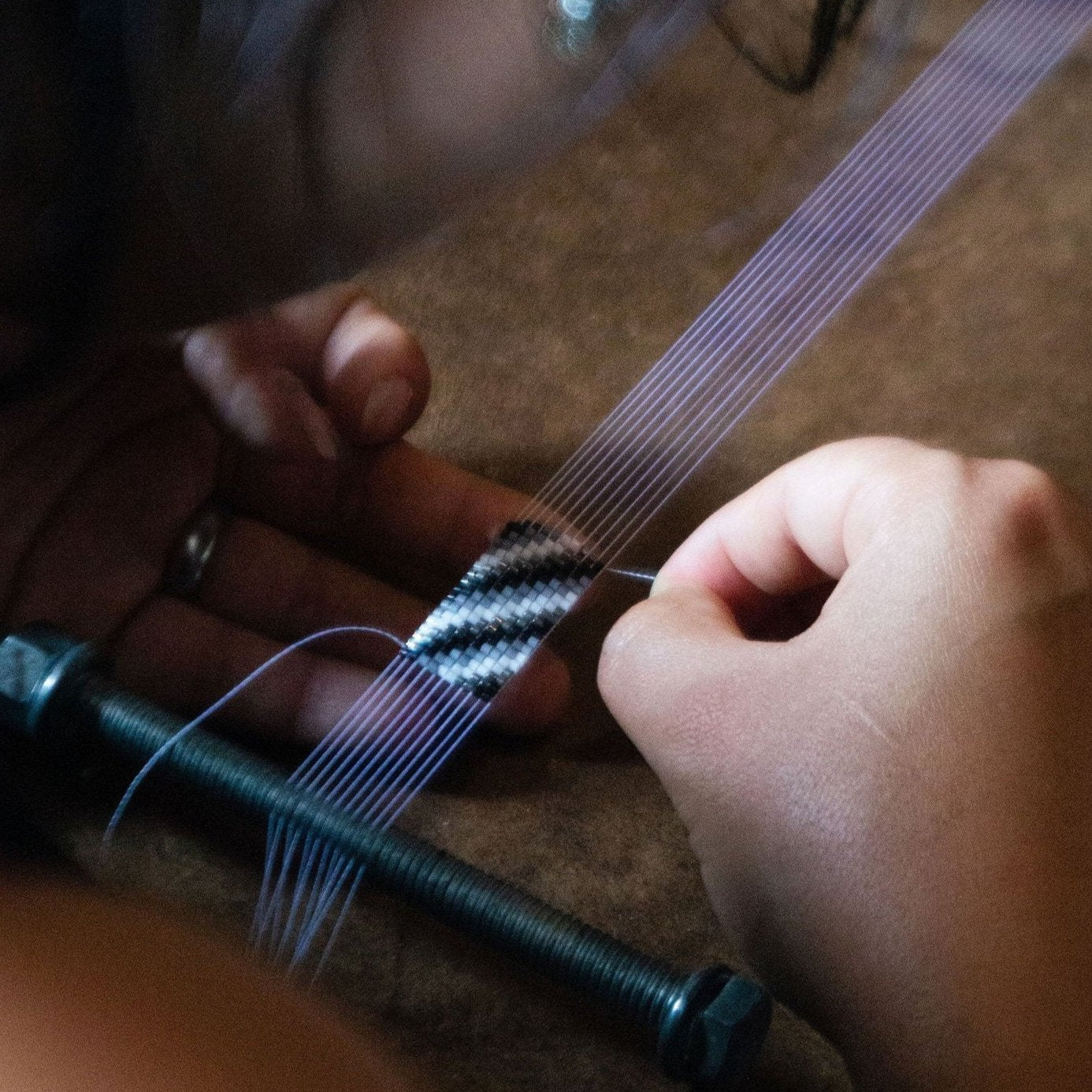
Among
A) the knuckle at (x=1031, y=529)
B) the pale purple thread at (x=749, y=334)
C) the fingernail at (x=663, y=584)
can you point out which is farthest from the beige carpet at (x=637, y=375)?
the knuckle at (x=1031, y=529)

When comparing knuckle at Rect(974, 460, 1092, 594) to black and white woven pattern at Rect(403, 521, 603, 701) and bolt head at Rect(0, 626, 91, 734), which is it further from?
bolt head at Rect(0, 626, 91, 734)

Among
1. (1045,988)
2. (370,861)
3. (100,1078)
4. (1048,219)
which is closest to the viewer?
(100,1078)

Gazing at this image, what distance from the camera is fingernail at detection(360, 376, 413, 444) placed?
71 centimetres

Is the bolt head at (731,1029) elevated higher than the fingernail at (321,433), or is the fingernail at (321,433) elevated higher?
the fingernail at (321,433)

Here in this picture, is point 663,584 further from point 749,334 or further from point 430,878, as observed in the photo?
point 749,334

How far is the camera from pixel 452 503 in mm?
704

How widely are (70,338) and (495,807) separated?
1.22ft

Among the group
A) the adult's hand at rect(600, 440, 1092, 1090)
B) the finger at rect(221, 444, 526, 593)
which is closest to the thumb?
the adult's hand at rect(600, 440, 1092, 1090)

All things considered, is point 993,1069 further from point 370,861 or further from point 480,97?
point 480,97

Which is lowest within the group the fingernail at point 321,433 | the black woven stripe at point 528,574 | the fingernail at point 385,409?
the black woven stripe at point 528,574

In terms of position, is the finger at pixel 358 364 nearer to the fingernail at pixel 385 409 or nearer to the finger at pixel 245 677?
the fingernail at pixel 385 409

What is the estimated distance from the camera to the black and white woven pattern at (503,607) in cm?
61

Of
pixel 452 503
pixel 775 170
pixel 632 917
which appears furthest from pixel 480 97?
pixel 632 917

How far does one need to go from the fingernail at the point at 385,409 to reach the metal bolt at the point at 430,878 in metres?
0.24
